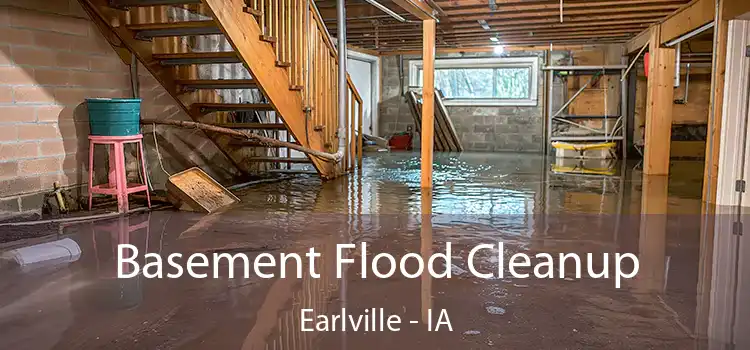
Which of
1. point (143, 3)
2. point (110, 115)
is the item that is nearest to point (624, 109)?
point (143, 3)

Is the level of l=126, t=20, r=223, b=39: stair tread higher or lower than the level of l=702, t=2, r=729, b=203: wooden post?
higher

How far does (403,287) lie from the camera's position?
9.27 ft

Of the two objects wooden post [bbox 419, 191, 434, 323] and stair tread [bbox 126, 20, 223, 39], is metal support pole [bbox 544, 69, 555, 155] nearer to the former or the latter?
wooden post [bbox 419, 191, 434, 323]

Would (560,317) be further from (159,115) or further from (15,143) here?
(159,115)

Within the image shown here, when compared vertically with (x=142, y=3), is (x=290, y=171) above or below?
below

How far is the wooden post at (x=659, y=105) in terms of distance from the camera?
298 inches

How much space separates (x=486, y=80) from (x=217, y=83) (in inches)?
302

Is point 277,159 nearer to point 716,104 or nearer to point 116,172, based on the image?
point 116,172

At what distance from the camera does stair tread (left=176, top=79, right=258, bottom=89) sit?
551 centimetres

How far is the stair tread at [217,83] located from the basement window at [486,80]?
723cm

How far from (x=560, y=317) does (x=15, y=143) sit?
4175 mm

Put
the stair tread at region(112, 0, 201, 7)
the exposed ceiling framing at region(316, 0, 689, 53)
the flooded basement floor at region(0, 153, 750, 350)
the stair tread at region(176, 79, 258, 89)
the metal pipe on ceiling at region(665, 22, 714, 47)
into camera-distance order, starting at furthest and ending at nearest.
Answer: the exposed ceiling framing at region(316, 0, 689, 53), the metal pipe on ceiling at region(665, 22, 714, 47), the stair tread at region(176, 79, 258, 89), the stair tread at region(112, 0, 201, 7), the flooded basement floor at region(0, 153, 750, 350)

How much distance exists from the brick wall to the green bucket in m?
0.31

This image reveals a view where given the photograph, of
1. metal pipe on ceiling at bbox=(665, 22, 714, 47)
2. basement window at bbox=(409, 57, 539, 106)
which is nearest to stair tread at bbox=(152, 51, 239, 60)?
metal pipe on ceiling at bbox=(665, 22, 714, 47)
